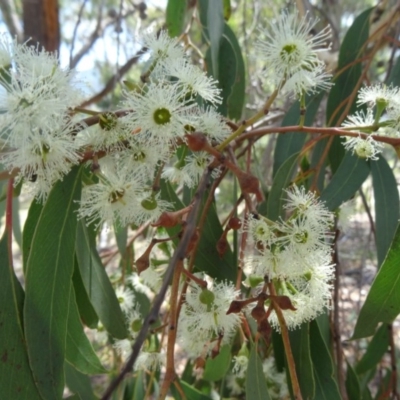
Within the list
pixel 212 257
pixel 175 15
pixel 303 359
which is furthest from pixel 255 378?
pixel 175 15

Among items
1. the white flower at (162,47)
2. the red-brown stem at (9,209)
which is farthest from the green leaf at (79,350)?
the white flower at (162,47)

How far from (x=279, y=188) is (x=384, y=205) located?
260 millimetres

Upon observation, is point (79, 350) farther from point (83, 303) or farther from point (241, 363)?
point (241, 363)

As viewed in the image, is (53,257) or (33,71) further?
(53,257)

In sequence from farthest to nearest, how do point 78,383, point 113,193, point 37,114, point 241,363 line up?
1. point 78,383
2. point 241,363
3. point 113,193
4. point 37,114

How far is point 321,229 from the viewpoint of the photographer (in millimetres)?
818

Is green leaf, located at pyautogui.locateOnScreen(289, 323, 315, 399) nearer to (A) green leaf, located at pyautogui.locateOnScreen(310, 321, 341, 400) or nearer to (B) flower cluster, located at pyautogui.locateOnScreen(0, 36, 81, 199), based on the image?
(A) green leaf, located at pyautogui.locateOnScreen(310, 321, 341, 400)

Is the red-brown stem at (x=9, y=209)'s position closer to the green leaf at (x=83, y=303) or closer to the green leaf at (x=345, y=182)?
the green leaf at (x=83, y=303)

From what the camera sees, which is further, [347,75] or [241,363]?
[347,75]

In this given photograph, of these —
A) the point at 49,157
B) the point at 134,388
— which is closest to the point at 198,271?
the point at 49,157

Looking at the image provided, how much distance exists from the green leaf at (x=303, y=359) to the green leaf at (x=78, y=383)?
0.50m

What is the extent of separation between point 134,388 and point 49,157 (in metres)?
0.81

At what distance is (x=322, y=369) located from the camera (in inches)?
40.0

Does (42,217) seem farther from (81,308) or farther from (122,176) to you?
(81,308)
